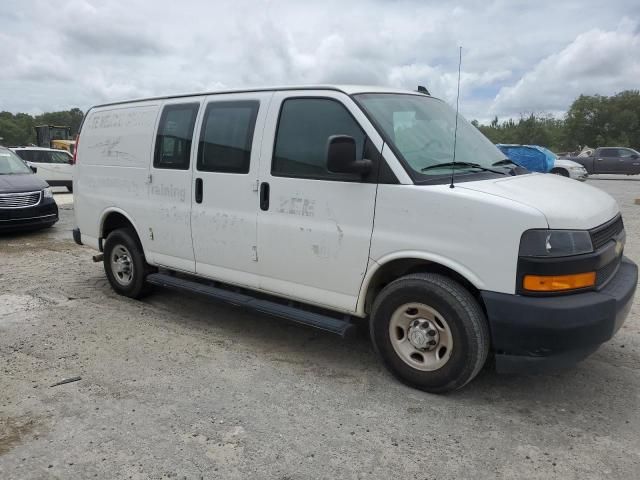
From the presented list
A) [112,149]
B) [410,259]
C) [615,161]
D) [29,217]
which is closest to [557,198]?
[410,259]

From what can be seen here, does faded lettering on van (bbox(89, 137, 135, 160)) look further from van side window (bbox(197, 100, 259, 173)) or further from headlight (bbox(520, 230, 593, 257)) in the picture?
headlight (bbox(520, 230, 593, 257))

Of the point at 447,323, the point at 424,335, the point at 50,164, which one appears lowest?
the point at 424,335

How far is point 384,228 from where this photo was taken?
3.67m

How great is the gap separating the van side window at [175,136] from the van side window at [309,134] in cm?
110

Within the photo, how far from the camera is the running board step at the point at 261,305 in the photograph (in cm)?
394

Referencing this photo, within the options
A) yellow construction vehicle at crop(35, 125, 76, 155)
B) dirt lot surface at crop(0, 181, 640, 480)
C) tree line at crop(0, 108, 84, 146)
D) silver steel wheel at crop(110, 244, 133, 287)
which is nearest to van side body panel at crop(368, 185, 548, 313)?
dirt lot surface at crop(0, 181, 640, 480)

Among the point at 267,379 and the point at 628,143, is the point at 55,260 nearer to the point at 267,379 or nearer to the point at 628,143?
the point at 267,379

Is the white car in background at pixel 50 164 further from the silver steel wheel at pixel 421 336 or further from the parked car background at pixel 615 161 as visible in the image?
the parked car background at pixel 615 161

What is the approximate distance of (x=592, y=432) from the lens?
3193mm

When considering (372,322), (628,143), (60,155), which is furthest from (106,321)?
(628,143)

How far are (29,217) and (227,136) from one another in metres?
6.94

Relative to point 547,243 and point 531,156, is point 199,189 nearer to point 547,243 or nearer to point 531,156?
point 547,243

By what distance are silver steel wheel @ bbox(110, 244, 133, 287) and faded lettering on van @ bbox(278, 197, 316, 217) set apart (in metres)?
2.39

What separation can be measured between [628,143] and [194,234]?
6409 centimetres
